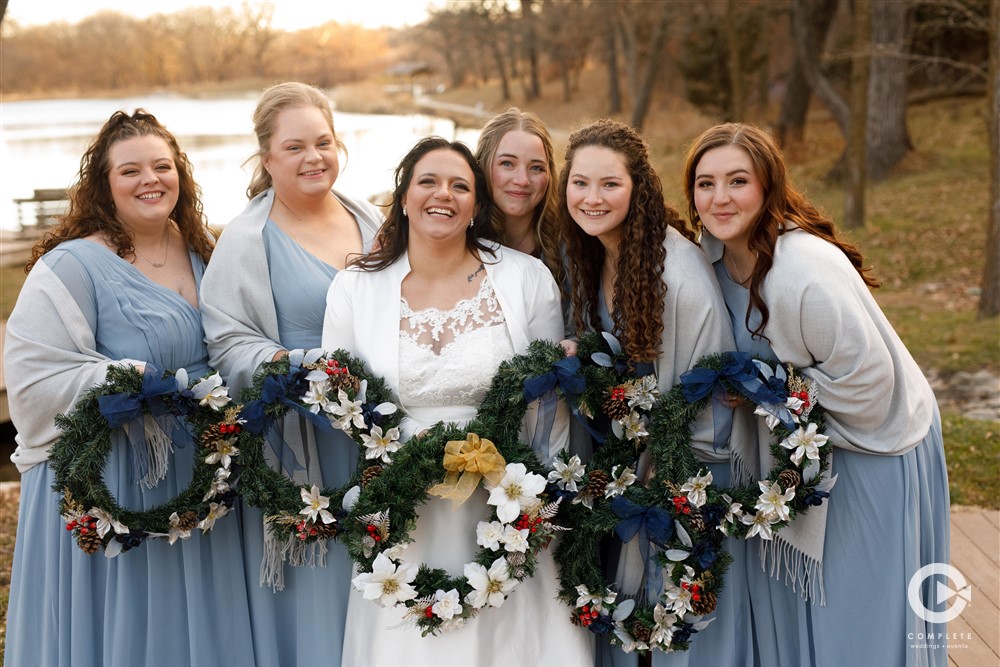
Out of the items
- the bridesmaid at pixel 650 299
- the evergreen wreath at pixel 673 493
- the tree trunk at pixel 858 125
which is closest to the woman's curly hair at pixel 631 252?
the bridesmaid at pixel 650 299

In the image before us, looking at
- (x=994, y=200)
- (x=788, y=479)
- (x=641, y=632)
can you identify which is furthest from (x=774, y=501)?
(x=994, y=200)

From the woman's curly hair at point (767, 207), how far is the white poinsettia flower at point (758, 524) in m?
0.71

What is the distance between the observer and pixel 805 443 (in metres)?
3.36

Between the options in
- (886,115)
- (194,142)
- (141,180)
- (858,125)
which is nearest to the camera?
(141,180)

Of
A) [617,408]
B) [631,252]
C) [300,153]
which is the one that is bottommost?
[617,408]

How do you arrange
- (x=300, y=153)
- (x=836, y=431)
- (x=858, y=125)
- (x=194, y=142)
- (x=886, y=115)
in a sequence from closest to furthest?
(x=836, y=431)
(x=300, y=153)
(x=858, y=125)
(x=886, y=115)
(x=194, y=142)

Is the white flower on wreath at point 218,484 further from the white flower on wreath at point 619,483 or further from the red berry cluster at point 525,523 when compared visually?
the white flower on wreath at point 619,483

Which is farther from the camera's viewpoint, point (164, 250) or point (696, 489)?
point (164, 250)

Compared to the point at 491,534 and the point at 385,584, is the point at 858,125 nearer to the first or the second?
the point at 491,534

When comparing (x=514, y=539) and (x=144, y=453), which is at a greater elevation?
(x=144, y=453)

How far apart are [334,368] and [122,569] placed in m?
1.27

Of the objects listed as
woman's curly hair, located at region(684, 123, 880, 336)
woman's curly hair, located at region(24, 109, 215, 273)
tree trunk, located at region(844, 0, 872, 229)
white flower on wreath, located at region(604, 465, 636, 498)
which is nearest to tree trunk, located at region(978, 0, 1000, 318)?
tree trunk, located at region(844, 0, 872, 229)

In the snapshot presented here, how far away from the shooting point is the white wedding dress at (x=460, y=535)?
3455 mm

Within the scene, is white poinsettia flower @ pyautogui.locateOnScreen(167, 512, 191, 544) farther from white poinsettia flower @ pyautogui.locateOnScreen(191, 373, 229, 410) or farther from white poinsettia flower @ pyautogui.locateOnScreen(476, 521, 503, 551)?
white poinsettia flower @ pyautogui.locateOnScreen(476, 521, 503, 551)
